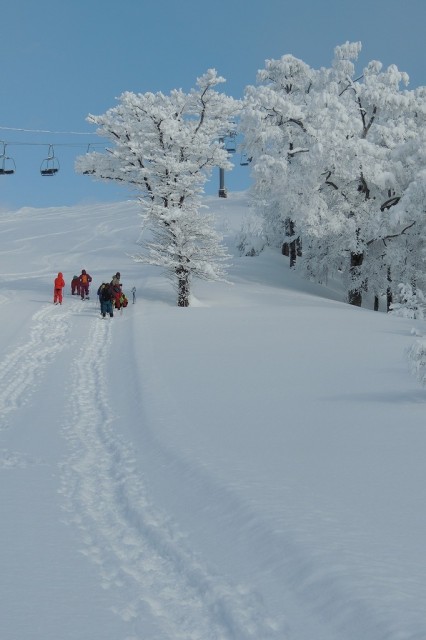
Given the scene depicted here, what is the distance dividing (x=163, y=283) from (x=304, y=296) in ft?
24.9

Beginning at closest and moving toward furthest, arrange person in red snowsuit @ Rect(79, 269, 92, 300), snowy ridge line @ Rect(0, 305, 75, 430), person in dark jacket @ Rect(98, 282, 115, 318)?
snowy ridge line @ Rect(0, 305, 75, 430) < person in dark jacket @ Rect(98, 282, 115, 318) < person in red snowsuit @ Rect(79, 269, 92, 300)

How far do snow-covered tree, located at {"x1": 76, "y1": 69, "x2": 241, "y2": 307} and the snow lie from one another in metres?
9.82

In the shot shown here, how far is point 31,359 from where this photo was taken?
15.2 meters

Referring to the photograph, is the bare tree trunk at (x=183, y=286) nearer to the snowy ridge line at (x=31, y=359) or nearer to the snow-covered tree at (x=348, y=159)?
the snowy ridge line at (x=31, y=359)

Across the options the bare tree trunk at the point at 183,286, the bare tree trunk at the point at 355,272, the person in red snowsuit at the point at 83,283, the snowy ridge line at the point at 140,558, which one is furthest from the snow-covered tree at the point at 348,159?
the snowy ridge line at the point at 140,558

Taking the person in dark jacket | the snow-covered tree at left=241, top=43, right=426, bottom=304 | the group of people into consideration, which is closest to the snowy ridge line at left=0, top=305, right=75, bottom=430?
the person in dark jacket

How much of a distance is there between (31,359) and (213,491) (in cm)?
968

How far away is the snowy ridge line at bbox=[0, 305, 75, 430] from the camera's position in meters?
11.5

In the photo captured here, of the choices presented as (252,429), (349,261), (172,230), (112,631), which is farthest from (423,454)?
(349,261)

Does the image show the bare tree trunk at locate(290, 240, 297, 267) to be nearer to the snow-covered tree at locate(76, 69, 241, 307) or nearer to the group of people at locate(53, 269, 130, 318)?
the snow-covered tree at locate(76, 69, 241, 307)

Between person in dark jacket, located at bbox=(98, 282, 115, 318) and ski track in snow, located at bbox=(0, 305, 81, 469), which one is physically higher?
person in dark jacket, located at bbox=(98, 282, 115, 318)

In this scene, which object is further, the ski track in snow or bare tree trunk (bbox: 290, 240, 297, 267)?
bare tree trunk (bbox: 290, 240, 297, 267)

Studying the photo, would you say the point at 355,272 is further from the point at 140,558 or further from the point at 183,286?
the point at 140,558

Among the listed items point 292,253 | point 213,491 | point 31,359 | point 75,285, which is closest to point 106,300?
point 75,285
